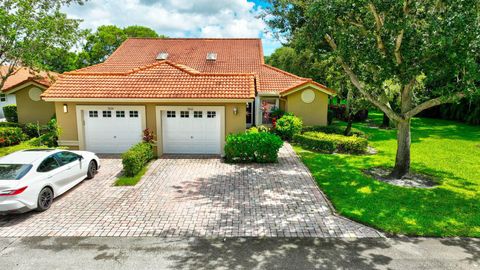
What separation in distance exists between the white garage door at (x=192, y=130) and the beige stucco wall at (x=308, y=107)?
332 inches

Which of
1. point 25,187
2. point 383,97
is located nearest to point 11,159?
point 25,187

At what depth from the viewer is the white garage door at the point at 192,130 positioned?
15.0 m

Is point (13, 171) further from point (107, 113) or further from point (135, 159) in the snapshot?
point (107, 113)

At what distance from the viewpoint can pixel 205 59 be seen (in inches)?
1027

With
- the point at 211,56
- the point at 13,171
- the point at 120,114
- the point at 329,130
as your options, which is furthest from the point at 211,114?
the point at 211,56

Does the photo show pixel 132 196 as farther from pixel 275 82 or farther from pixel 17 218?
pixel 275 82

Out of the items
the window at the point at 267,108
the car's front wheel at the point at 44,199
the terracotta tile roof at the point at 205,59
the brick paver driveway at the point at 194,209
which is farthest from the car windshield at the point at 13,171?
the window at the point at 267,108

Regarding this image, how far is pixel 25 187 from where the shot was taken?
329 inches

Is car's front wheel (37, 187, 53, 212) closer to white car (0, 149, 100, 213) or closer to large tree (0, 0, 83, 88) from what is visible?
white car (0, 149, 100, 213)

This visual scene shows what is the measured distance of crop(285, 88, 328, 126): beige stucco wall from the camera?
21941 mm

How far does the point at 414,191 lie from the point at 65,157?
→ 11.8 meters

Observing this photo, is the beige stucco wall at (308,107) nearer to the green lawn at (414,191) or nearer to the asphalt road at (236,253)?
the green lawn at (414,191)

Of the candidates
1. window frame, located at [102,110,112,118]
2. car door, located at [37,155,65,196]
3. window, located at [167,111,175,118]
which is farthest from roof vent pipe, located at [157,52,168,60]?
car door, located at [37,155,65,196]

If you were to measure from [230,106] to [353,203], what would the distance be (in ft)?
23.8
